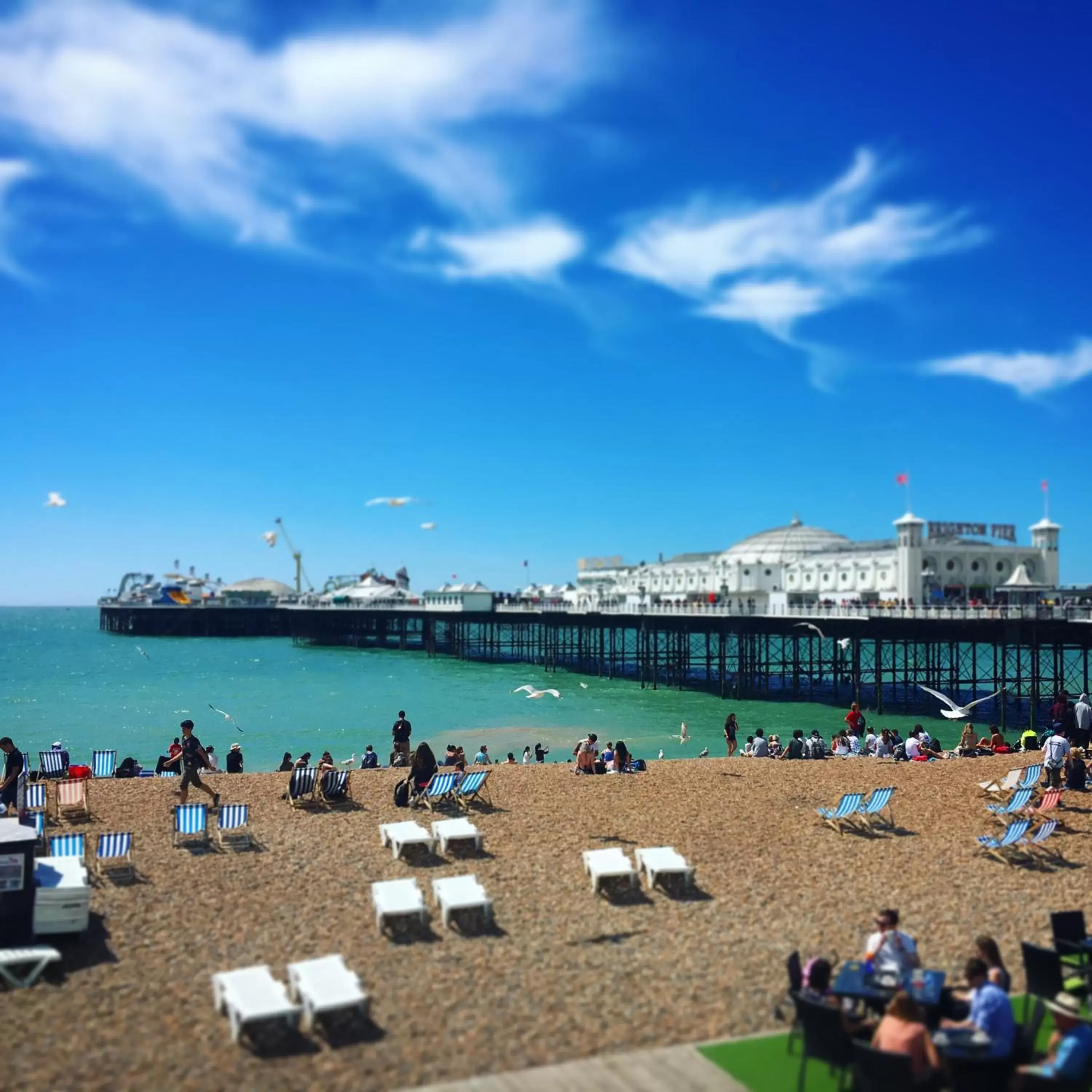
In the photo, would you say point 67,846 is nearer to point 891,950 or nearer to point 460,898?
point 460,898

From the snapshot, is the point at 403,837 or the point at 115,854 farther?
the point at 403,837

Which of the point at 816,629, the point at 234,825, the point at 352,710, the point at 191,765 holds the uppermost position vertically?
the point at 816,629

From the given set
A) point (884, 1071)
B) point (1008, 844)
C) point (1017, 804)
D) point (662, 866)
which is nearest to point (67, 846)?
point (662, 866)

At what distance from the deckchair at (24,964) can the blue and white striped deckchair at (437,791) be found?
5.55m

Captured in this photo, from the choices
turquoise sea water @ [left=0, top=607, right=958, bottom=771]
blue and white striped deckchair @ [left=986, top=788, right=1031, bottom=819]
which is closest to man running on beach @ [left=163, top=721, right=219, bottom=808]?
blue and white striped deckchair @ [left=986, top=788, right=1031, bottom=819]

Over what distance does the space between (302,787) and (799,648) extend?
169 feet

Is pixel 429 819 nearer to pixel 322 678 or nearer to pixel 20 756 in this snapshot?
pixel 20 756

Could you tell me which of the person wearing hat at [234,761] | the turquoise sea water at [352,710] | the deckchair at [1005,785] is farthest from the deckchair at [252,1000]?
the turquoise sea water at [352,710]

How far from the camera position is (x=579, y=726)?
34.0 metres

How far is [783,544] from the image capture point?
7481 cm

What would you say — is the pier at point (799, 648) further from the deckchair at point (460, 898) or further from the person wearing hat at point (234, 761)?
the deckchair at point (460, 898)

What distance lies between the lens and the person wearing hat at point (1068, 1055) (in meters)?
5.14

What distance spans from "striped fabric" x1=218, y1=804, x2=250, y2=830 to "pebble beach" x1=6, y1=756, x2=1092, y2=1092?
35cm

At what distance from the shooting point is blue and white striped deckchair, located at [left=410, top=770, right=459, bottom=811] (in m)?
12.6
